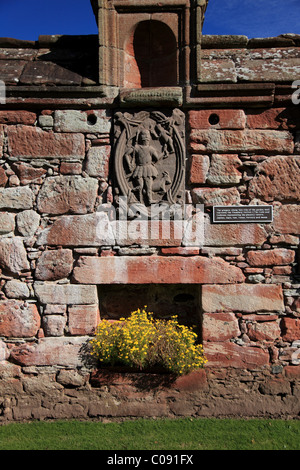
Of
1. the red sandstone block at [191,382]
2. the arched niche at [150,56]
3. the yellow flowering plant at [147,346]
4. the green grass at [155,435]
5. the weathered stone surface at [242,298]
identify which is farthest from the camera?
the arched niche at [150,56]

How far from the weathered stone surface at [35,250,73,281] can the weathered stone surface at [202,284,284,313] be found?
1.59 m

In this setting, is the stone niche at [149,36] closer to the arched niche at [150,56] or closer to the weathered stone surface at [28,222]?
the arched niche at [150,56]

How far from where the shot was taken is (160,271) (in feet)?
14.5

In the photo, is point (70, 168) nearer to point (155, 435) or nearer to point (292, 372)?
point (155, 435)

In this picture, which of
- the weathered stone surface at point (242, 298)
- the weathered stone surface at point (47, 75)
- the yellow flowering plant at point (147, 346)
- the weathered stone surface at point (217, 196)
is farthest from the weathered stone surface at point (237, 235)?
the weathered stone surface at point (47, 75)

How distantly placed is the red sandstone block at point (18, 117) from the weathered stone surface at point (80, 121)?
29 cm

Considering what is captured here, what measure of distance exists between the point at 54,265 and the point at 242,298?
2194mm

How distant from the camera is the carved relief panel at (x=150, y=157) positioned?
4457 mm

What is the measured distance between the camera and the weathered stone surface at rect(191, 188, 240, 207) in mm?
4465

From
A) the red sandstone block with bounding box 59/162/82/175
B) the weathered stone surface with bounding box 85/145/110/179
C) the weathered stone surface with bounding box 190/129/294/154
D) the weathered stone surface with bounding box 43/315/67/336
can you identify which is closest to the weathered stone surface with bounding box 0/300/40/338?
the weathered stone surface with bounding box 43/315/67/336

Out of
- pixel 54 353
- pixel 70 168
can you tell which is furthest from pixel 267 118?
pixel 54 353

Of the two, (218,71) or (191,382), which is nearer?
(191,382)

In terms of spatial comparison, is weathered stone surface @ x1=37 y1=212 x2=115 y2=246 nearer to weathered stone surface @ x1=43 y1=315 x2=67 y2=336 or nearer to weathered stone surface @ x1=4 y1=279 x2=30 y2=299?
weathered stone surface @ x1=4 y1=279 x2=30 y2=299

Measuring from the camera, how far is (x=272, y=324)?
174 inches
